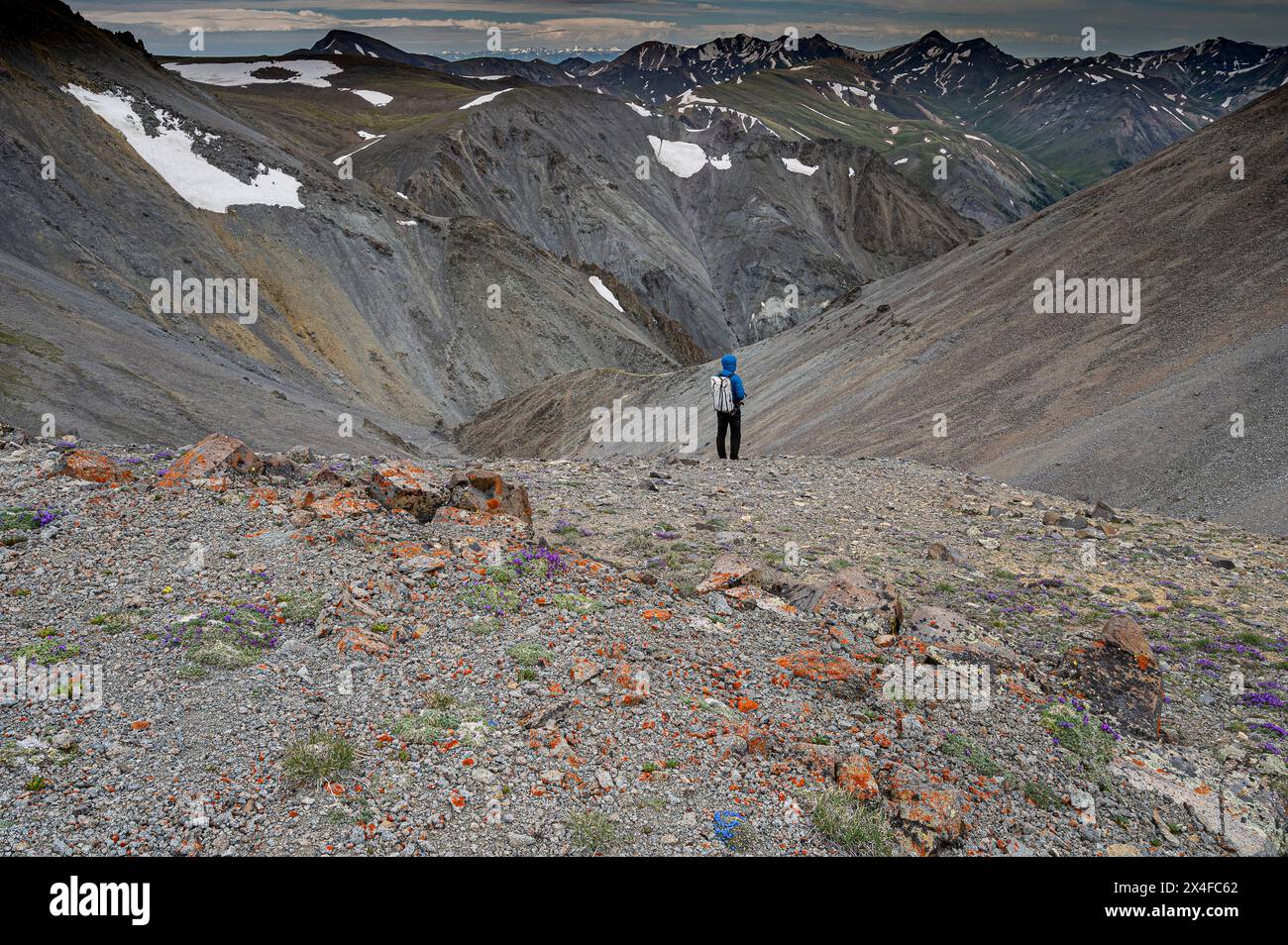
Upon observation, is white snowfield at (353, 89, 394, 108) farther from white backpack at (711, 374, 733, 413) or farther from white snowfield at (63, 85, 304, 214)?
white backpack at (711, 374, 733, 413)

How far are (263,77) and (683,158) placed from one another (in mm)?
74555

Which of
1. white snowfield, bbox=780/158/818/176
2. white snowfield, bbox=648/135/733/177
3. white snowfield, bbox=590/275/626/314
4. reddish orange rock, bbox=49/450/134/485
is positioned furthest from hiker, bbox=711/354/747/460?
white snowfield, bbox=780/158/818/176

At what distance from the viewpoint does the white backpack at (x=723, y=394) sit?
53.2ft

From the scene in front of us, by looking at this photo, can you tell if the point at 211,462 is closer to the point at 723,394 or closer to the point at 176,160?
the point at 723,394

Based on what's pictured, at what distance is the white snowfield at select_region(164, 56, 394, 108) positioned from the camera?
122 meters

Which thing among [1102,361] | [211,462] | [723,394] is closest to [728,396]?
[723,394]

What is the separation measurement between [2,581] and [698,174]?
121783mm

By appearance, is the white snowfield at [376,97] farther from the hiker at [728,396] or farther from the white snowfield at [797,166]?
the hiker at [728,396]

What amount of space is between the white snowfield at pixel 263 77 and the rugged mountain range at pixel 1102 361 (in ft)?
353

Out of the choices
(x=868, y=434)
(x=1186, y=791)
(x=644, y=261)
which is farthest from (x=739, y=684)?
(x=644, y=261)

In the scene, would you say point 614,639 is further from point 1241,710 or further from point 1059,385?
point 1059,385

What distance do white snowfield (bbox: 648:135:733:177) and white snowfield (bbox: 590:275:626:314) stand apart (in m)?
54.9

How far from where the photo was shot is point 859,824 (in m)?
5.32
